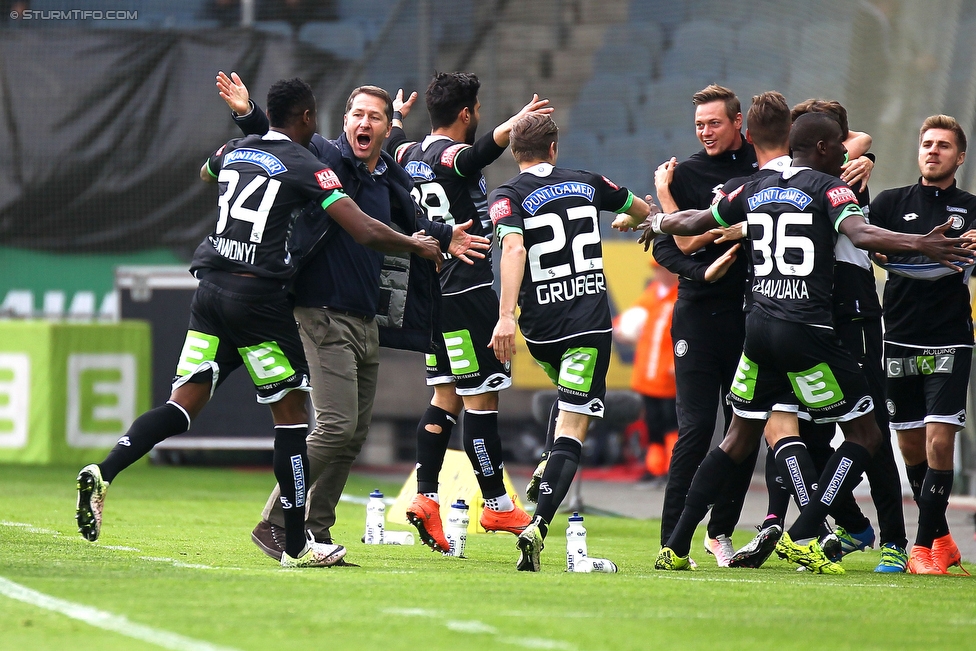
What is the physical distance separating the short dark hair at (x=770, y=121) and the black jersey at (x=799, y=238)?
1.00ft

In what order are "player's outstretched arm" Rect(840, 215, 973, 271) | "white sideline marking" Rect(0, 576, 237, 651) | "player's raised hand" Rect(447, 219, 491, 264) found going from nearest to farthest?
"white sideline marking" Rect(0, 576, 237, 651), "player's outstretched arm" Rect(840, 215, 973, 271), "player's raised hand" Rect(447, 219, 491, 264)

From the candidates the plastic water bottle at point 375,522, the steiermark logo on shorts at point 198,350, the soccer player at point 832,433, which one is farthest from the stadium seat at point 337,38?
the steiermark logo on shorts at point 198,350

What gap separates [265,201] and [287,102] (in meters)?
0.47

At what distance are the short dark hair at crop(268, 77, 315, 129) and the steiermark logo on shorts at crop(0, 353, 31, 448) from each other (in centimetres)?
820

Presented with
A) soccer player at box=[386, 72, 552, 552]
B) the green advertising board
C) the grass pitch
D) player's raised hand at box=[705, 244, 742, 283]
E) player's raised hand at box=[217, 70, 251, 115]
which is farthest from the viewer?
the green advertising board

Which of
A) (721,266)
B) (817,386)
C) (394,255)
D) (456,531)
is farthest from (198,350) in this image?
(817,386)

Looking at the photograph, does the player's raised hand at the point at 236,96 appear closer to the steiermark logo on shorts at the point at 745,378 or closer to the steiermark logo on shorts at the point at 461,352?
the steiermark logo on shorts at the point at 461,352

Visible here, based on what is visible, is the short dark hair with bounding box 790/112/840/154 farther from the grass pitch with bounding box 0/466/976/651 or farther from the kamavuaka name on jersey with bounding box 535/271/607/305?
the grass pitch with bounding box 0/466/976/651

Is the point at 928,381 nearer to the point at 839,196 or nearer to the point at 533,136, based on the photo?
the point at 839,196

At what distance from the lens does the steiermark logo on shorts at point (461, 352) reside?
7.33 metres

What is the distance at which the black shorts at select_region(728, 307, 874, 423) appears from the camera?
6.12 metres

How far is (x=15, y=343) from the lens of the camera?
1334 centimetres

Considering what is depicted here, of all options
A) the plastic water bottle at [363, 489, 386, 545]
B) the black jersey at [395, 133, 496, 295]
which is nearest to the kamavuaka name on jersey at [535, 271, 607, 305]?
the black jersey at [395, 133, 496, 295]

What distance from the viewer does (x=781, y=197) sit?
6184 mm
